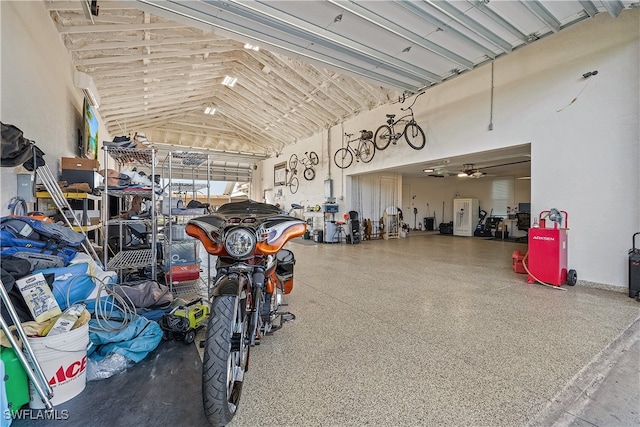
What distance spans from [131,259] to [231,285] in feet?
9.02

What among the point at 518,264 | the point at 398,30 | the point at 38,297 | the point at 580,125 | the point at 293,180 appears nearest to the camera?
the point at 38,297

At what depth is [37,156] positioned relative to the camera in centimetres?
227

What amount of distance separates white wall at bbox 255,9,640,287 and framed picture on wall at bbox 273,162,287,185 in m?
8.15

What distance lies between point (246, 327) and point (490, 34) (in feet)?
14.6

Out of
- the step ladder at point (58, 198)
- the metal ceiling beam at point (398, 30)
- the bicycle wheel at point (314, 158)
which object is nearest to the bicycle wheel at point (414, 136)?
the metal ceiling beam at point (398, 30)

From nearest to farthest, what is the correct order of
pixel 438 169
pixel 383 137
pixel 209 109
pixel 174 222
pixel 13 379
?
pixel 13 379 → pixel 174 222 → pixel 383 137 → pixel 438 169 → pixel 209 109

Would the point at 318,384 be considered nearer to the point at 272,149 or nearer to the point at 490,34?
the point at 490,34

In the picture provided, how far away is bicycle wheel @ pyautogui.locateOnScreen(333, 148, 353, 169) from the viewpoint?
29.1ft

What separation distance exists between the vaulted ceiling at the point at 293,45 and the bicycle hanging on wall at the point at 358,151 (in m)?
0.94

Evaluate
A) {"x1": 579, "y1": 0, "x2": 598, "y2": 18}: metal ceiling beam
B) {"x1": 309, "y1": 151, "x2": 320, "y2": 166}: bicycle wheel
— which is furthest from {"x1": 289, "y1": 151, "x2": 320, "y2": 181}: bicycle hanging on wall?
{"x1": 579, "y1": 0, "x2": 598, "y2": 18}: metal ceiling beam

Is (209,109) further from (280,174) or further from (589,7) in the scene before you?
(589,7)

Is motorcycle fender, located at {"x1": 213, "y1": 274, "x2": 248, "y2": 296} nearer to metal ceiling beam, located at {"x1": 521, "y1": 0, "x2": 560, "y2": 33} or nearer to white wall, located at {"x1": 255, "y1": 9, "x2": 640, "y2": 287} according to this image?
metal ceiling beam, located at {"x1": 521, "y1": 0, "x2": 560, "y2": 33}

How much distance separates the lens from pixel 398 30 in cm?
340

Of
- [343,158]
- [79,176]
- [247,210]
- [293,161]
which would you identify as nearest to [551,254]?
[247,210]
